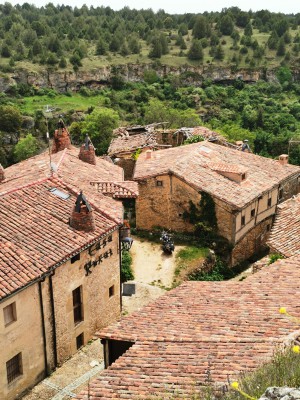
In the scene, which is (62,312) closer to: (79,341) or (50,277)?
(50,277)

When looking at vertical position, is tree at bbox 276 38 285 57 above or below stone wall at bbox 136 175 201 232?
above

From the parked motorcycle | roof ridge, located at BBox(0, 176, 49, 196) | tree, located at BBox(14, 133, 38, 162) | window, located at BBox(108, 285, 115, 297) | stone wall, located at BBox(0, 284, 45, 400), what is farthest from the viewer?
tree, located at BBox(14, 133, 38, 162)

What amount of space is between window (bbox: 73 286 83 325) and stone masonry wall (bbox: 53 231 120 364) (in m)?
0.16

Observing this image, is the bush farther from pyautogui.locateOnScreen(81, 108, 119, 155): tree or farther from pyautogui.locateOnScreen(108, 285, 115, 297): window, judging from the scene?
pyautogui.locateOnScreen(81, 108, 119, 155): tree

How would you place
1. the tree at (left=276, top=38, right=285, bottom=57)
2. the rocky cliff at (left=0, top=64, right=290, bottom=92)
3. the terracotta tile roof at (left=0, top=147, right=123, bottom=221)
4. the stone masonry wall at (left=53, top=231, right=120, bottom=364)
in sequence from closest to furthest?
1. the stone masonry wall at (left=53, top=231, right=120, bottom=364)
2. the terracotta tile roof at (left=0, top=147, right=123, bottom=221)
3. the rocky cliff at (left=0, top=64, right=290, bottom=92)
4. the tree at (left=276, top=38, right=285, bottom=57)

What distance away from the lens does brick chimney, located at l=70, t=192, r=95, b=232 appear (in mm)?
24594

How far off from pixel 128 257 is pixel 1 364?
48.6 ft

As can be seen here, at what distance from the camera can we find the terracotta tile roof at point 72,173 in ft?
95.4

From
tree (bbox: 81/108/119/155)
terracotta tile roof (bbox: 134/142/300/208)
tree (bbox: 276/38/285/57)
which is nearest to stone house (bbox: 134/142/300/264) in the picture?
terracotta tile roof (bbox: 134/142/300/208)

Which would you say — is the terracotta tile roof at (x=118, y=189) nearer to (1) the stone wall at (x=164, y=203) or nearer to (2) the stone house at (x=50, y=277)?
(2) the stone house at (x=50, y=277)

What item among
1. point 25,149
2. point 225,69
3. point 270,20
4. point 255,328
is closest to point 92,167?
point 255,328

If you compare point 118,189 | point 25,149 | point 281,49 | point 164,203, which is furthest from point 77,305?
point 281,49

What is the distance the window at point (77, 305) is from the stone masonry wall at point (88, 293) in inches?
6.5

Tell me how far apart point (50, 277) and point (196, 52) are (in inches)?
4666
